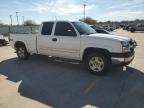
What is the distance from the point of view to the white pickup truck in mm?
6258

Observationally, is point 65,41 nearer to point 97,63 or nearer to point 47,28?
point 47,28

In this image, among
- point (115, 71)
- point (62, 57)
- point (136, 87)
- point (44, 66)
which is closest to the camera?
point (136, 87)

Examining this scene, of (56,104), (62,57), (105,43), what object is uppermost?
(105,43)

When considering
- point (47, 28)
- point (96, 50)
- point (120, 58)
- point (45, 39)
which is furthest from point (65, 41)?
point (120, 58)

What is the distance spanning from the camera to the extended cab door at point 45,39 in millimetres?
8008

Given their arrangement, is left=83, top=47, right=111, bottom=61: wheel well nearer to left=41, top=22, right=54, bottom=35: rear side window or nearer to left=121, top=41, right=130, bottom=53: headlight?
left=121, top=41, right=130, bottom=53: headlight

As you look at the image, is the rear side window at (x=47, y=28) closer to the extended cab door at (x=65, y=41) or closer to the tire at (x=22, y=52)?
the extended cab door at (x=65, y=41)

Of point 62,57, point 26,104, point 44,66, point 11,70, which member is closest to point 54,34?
point 62,57

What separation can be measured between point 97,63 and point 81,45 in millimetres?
896

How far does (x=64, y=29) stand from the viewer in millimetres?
7578

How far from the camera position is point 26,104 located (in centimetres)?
452

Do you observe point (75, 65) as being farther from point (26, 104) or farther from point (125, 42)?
point (26, 104)

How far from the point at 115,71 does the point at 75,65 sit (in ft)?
6.16

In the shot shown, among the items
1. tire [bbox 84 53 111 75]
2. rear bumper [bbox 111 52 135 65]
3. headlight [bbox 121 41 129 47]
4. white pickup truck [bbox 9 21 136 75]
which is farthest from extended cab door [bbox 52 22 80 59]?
headlight [bbox 121 41 129 47]
